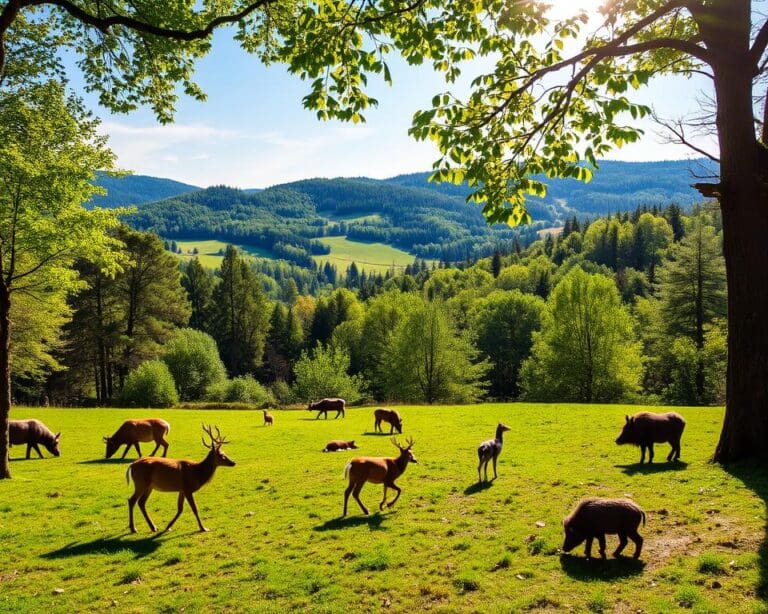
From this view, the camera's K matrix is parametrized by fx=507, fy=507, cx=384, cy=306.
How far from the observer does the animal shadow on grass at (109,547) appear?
35.0 ft

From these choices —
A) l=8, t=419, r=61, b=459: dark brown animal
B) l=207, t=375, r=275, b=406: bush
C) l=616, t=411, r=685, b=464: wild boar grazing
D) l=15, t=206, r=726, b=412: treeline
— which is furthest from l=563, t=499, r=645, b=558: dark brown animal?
l=207, t=375, r=275, b=406: bush

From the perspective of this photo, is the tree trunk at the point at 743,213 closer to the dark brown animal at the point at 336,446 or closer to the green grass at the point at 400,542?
the green grass at the point at 400,542

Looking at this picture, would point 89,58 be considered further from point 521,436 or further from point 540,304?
point 540,304

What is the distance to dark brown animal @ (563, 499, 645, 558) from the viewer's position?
8320 millimetres

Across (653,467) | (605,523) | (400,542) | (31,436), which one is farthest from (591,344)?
(31,436)

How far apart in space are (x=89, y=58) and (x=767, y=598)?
14454mm

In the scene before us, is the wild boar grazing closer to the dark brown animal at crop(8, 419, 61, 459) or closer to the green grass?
the green grass

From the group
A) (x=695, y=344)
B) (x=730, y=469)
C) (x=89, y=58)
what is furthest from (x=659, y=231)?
(x=89, y=58)

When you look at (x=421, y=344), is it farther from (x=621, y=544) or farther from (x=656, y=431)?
(x=621, y=544)

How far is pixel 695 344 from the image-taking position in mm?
48469

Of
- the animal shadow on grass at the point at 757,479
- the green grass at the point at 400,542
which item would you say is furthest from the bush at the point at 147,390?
the animal shadow on grass at the point at 757,479

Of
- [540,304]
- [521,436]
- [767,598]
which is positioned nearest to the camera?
[767,598]

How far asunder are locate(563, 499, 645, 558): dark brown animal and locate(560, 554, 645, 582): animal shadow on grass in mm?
120

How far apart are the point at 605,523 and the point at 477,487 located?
6290mm
